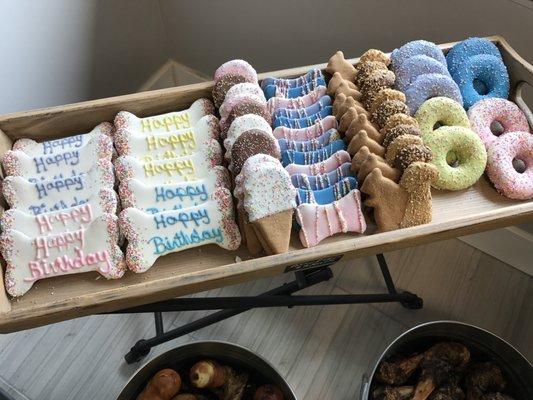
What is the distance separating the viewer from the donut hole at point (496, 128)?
43.0 inches

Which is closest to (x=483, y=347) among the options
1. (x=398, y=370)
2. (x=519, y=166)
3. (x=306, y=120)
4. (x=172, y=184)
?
(x=398, y=370)

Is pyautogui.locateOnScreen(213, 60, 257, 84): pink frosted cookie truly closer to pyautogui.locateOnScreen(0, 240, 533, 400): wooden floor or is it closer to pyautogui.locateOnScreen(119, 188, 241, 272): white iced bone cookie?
pyautogui.locateOnScreen(119, 188, 241, 272): white iced bone cookie

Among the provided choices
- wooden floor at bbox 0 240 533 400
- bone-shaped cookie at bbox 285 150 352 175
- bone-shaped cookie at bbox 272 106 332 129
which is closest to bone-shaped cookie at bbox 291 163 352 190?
bone-shaped cookie at bbox 285 150 352 175

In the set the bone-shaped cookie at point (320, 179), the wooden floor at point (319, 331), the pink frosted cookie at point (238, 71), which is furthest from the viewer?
the wooden floor at point (319, 331)

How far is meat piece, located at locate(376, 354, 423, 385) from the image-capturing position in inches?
45.3

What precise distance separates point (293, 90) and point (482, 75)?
1.20 feet

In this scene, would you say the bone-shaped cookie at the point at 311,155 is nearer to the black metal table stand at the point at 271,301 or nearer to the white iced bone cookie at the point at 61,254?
the black metal table stand at the point at 271,301

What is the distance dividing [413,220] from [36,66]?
0.97m

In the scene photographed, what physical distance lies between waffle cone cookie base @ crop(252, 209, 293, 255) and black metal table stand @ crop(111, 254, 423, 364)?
0.13ft

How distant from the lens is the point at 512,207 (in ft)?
3.04

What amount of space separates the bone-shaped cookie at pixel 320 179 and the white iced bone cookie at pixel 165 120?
0.76 feet

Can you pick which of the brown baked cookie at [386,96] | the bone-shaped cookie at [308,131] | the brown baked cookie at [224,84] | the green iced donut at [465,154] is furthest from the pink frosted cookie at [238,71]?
the green iced donut at [465,154]

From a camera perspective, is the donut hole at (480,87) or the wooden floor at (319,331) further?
the wooden floor at (319,331)

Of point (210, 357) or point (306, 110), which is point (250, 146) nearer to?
point (306, 110)
